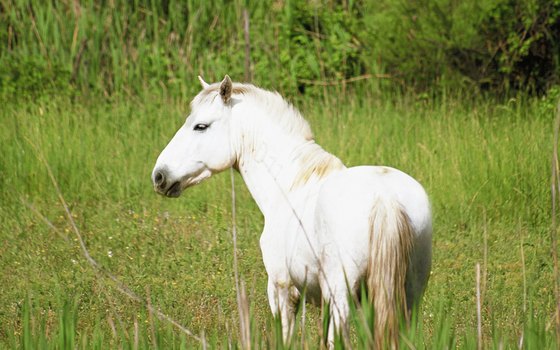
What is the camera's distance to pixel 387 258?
3.82m

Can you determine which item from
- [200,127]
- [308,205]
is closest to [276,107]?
[200,127]

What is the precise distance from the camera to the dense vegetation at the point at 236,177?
598 centimetres

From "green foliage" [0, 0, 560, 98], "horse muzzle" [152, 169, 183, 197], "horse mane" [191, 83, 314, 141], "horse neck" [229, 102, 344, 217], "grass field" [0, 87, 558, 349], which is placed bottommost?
"grass field" [0, 87, 558, 349]

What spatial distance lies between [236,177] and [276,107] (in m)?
3.57

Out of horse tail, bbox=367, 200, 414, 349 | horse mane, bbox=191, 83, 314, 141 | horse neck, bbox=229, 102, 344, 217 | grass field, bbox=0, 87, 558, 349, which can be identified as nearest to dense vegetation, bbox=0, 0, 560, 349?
grass field, bbox=0, 87, 558, 349

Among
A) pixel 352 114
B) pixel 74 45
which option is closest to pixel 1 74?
pixel 74 45

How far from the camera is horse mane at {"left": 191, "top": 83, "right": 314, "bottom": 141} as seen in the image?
15.5ft

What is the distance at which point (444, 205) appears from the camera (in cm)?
775

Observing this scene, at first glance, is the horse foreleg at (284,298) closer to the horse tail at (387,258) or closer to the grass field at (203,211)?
the grass field at (203,211)

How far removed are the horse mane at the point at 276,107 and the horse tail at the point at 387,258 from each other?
3.08 ft

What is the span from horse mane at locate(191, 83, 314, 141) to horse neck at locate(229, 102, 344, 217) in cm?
3

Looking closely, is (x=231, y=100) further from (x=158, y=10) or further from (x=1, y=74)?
(x=158, y=10)

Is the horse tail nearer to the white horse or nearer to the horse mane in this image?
the white horse

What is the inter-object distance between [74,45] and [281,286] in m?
7.24
